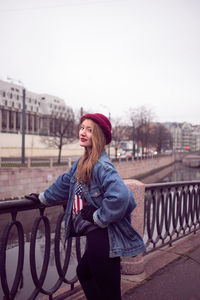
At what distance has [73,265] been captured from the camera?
26.4 feet

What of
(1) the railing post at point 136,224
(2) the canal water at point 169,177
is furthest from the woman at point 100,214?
(2) the canal water at point 169,177

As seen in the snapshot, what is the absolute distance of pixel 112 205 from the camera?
1.86 meters

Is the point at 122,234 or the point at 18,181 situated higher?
the point at 122,234

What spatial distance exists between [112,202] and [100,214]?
5.1 inches

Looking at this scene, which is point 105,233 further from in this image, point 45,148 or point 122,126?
point 122,126

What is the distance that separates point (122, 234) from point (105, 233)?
135 mm

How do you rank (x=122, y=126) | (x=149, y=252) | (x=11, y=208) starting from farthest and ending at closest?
(x=122, y=126), (x=149, y=252), (x=11, y=208)

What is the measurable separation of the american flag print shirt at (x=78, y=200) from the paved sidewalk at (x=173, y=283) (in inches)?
50.9

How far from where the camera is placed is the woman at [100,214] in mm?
1892

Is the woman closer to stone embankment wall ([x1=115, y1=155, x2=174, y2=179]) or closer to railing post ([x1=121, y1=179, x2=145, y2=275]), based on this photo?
railing post ([x1=121, y1=179, x2=145, y2=275])

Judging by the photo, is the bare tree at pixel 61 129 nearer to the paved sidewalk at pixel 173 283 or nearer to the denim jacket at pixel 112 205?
the paved sidewalk at pixel 173 283

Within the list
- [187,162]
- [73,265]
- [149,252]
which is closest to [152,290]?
[149,252]

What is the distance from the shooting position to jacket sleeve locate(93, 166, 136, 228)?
186 cm

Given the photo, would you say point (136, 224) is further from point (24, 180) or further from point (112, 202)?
point (24, 180)
